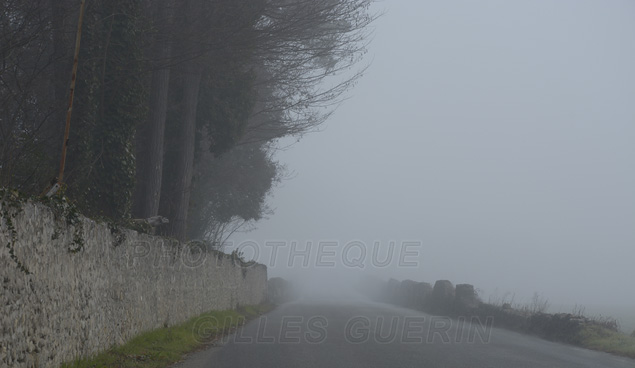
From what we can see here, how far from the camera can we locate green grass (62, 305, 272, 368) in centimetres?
952

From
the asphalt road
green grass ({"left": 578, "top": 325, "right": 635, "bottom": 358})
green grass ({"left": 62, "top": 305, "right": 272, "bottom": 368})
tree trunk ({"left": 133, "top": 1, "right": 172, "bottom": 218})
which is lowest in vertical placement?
green grass ({"left": 62, "top": 305, "right": 272, "bottom": 368})

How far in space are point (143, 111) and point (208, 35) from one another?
3.00 metres

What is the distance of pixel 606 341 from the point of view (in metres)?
Result: 15.0

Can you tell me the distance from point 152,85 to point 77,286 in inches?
432

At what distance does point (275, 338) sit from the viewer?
45.8 feet

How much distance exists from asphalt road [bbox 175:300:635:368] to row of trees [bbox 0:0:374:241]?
352 cm

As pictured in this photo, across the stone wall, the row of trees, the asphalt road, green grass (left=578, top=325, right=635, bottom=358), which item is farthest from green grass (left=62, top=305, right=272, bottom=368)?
green grass (left=578, top=325, right=635, bottom=358)

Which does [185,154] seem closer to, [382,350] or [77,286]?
[382,350]

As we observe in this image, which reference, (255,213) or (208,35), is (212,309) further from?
(255,213)

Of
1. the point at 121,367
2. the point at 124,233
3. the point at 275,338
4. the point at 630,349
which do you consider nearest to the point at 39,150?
the point at 124,233

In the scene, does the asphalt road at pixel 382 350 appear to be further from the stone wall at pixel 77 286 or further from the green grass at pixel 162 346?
the stone wall at pixel 77 286

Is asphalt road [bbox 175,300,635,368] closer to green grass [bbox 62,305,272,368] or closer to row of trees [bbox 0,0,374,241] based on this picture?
green grass [bbox 62,305,272,368]

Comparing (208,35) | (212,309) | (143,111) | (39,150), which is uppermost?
(208,35)

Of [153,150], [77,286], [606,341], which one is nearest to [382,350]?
[77,286]
